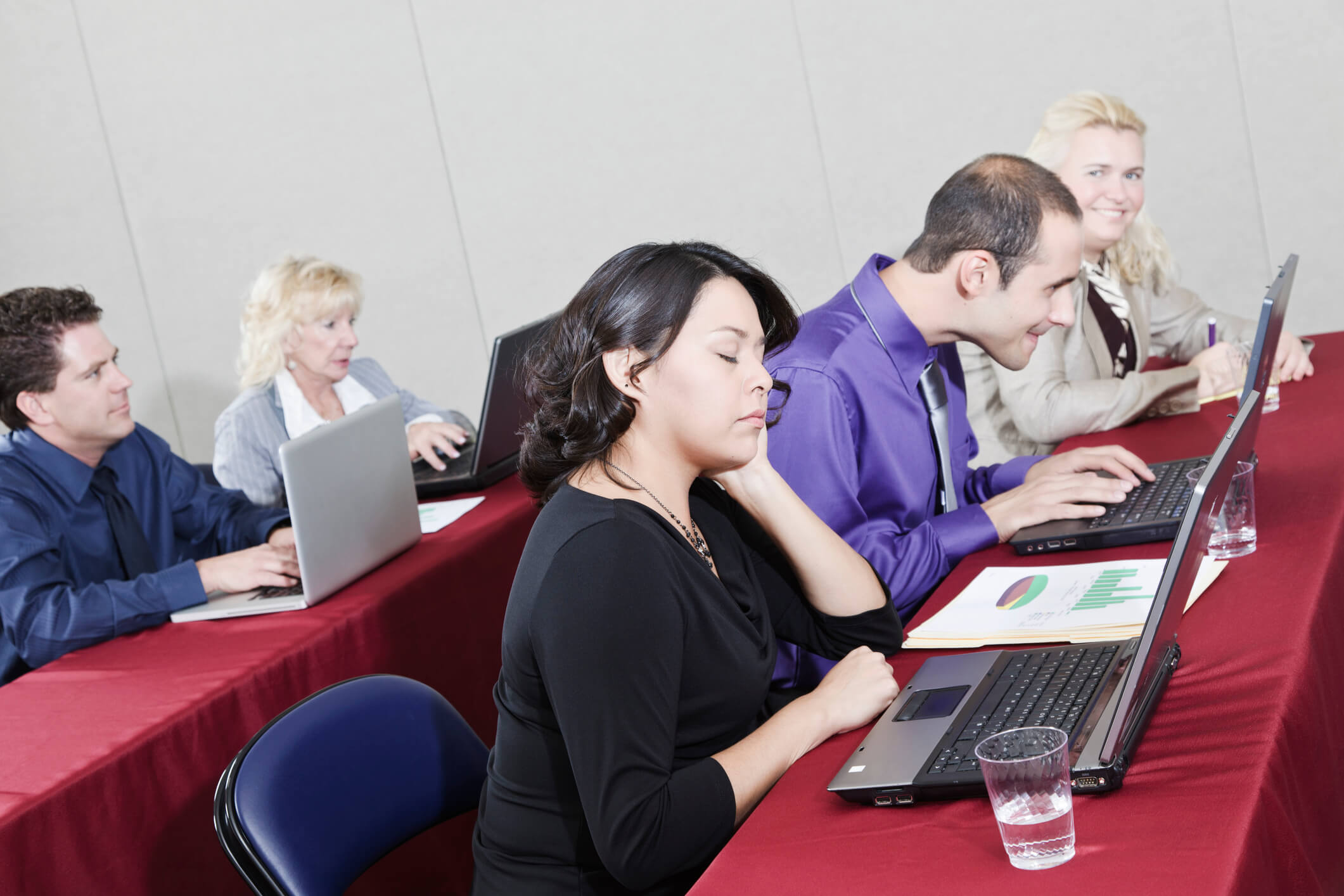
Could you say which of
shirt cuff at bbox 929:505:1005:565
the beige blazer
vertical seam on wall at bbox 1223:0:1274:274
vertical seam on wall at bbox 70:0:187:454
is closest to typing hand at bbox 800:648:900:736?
shirt cuff at bbox 929:505:1005:565

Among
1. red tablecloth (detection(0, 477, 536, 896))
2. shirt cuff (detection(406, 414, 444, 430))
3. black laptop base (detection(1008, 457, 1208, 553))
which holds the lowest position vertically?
red tablecloth (detection(0, 477, 536, 896))

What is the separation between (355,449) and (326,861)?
3.26 ft

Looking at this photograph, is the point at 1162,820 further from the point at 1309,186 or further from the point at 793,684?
the point at 1309,186

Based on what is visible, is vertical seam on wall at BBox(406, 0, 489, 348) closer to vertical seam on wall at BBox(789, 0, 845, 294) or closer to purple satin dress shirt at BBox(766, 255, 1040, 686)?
vertical seam on wall at BBox(789, 0, 845, 294)

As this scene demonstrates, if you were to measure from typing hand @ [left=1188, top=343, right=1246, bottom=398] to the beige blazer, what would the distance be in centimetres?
8

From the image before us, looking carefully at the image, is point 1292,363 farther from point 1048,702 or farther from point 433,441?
point 433,441

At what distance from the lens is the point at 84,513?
228 cm

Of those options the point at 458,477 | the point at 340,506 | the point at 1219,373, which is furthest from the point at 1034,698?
the point at 458,477

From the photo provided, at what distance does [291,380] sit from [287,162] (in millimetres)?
1971

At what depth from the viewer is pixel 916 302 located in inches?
73.1

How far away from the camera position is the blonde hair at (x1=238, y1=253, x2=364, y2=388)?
10.1 feet

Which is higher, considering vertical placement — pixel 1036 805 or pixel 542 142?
pixel 542 142

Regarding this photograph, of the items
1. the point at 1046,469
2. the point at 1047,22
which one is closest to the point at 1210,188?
the point at 1047,22

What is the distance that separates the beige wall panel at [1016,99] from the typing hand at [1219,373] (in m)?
1.82
